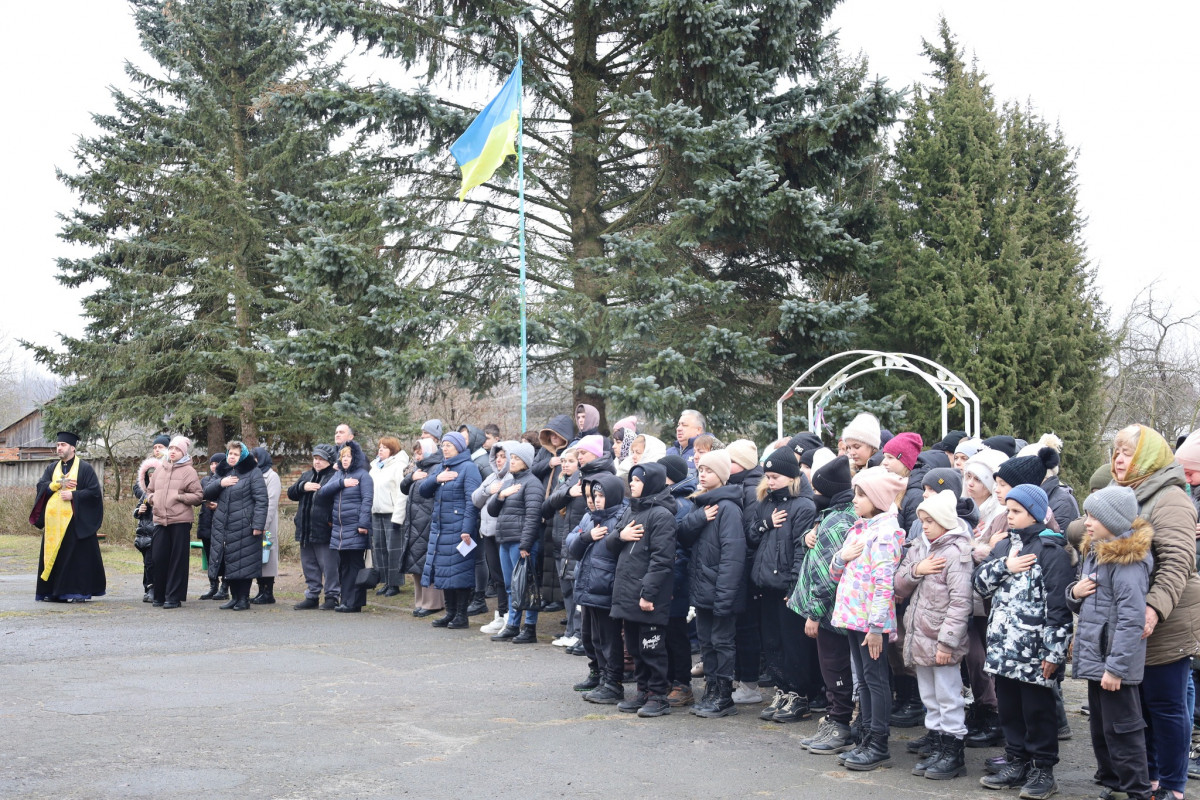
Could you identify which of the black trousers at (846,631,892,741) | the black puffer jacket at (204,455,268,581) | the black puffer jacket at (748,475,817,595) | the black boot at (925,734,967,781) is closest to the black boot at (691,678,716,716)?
the black puffer jacket at (748,475,817,595)

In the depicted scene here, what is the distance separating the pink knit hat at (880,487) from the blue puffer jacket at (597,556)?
210 centimetres

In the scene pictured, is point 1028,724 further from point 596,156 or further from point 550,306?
point 596,156

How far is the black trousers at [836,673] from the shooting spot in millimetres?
6707

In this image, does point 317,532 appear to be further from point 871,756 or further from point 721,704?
point 871,756

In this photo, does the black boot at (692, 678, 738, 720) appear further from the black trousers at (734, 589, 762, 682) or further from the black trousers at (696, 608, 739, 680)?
the black trousers at (734, 589, 762, 682)

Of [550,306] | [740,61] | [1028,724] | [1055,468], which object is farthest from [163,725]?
[740,61]

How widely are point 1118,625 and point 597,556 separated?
3.71m

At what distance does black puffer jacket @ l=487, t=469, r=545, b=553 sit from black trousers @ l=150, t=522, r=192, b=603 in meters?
4.66

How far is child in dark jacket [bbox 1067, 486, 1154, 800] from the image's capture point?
5.26 meters

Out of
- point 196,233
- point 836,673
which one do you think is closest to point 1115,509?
point 836,673

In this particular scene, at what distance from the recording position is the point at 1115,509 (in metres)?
5.38

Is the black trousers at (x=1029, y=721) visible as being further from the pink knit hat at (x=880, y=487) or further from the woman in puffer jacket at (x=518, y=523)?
the woman in puffer jacket at (x=518, y=523)

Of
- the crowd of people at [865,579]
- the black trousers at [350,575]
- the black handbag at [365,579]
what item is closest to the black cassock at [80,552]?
the black trousers at [350,575]

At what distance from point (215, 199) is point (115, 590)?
14.1 metres
